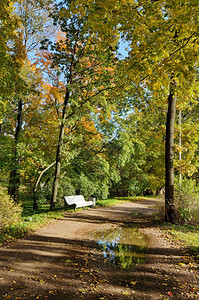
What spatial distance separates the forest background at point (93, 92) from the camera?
4.23m

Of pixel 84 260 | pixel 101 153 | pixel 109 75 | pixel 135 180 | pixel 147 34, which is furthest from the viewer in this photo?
pixel 135 180

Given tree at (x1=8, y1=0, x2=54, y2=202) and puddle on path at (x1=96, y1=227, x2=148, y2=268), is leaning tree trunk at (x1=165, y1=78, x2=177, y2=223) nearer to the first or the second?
puddle on path at (x1=96, y1=227, x2=148, y2=268)

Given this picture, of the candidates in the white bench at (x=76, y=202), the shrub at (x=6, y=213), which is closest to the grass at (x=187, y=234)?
the white bench at (x=76, y=202)

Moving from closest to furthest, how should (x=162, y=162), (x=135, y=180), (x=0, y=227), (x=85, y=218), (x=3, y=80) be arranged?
(x=0, y=227) < (x=3, y=80) < (x=85, y=218) < (x=162, y=162) < (x=135, y=180)

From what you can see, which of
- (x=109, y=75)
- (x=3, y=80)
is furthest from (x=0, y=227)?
(x=109, y=75)

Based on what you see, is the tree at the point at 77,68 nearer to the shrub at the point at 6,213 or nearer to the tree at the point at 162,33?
the shrub at the point at 6,213

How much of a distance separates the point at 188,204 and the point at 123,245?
3.72 meters

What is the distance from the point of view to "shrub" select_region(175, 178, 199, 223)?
8188 mm

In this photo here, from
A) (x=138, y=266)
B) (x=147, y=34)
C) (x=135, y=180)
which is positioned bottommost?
(x=138, y=266)

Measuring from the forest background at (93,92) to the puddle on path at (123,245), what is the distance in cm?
214

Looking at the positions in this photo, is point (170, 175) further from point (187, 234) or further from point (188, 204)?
point (187, 234)

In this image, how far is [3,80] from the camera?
8266mm

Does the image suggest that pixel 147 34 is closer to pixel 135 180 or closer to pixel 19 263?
pixel 19 263

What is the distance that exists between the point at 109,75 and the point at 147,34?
21.2 ft
